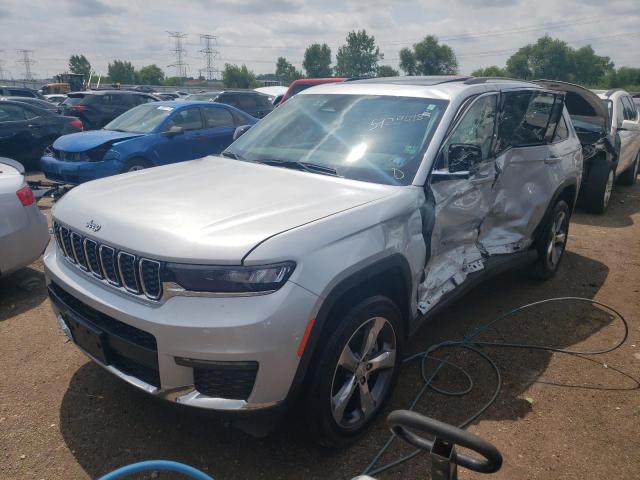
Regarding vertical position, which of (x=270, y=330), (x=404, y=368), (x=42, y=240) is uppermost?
(x=270, y=330)

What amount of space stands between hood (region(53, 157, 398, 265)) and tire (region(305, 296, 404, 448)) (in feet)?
1.84

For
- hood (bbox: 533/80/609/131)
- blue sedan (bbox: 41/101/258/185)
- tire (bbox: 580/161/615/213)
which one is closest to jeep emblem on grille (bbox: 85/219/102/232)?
blue sedan (bbox: 41/101/258/185)

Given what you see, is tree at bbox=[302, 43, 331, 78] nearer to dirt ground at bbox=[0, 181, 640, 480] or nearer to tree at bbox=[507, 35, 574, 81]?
tree at bbox=[507, 35, 574, 81]

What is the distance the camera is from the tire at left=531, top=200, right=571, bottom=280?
468cm

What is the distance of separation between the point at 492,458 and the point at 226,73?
95.2 metres

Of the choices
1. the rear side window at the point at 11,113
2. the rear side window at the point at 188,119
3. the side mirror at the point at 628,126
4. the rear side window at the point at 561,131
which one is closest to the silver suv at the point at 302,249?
the rear side window at the point at 561,131

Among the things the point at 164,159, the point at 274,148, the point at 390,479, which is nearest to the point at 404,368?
the point at 390,479

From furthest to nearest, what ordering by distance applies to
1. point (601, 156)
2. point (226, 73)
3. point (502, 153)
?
point (226, 73), point (601, 156), point (502, 153)

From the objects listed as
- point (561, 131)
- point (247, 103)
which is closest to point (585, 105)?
point (561, 131)

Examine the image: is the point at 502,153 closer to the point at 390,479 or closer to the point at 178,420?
the point at 390,479

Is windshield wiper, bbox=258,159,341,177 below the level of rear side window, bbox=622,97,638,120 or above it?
above

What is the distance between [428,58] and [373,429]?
104581 millimetres

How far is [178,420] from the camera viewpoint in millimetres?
2850

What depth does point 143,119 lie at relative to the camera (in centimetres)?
860
